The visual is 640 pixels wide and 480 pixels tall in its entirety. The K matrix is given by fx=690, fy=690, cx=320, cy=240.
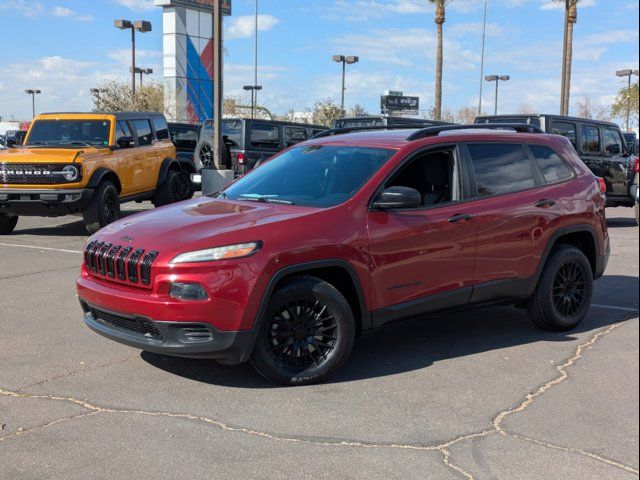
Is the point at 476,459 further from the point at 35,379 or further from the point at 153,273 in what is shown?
the point at 35,379

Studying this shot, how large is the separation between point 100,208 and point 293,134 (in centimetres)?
732

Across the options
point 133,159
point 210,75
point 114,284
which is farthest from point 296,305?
point 210,75

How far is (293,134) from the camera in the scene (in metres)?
17.8

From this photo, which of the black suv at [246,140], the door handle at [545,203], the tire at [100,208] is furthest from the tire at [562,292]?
the black suv at [246,140]

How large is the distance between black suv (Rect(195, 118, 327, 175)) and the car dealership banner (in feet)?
77.0

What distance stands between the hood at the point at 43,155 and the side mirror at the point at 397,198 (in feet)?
25.6

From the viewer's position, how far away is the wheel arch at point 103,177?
11.4 metres

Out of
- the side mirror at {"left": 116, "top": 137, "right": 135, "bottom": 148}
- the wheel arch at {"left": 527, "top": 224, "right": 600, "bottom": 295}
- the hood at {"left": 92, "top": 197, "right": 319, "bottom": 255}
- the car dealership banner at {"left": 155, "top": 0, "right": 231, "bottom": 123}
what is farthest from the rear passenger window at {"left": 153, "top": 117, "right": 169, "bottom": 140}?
the car dealership banner at {"left": 155, "top": 0, "right": 231, "bottom": 123}

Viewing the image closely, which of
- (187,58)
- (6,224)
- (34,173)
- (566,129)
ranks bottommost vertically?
(6,224)

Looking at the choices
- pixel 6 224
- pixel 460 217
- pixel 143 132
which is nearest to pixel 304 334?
pixel 460 217

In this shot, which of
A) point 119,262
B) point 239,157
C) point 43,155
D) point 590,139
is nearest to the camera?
point 119,262

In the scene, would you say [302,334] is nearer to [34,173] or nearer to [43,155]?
[34,173]

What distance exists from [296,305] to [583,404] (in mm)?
1929

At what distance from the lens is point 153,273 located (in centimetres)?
433
